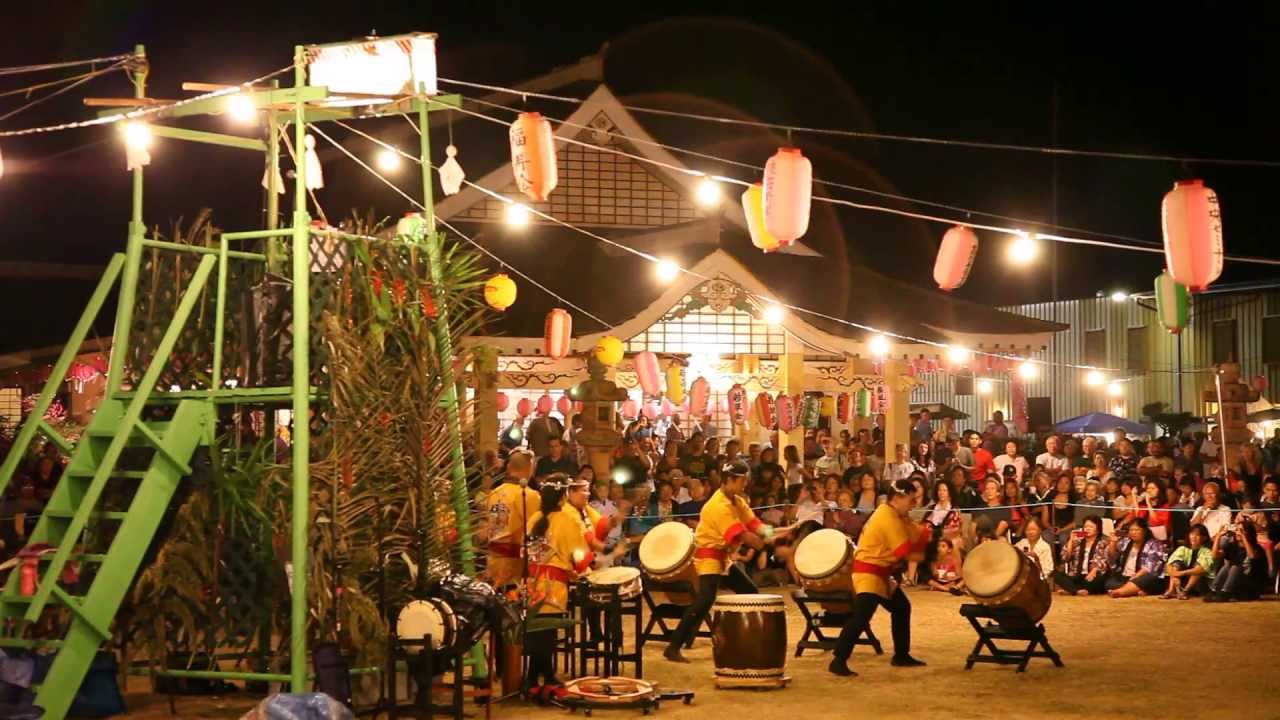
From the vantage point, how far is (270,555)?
1048 cm

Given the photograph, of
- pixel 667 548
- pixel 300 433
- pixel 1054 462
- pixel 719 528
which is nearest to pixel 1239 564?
pixel 1054 462

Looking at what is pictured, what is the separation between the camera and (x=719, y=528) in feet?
41.6

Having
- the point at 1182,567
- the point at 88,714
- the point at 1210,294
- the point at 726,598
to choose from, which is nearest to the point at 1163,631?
the point at 1182,567

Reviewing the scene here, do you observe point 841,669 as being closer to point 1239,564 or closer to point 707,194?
point 1239,564

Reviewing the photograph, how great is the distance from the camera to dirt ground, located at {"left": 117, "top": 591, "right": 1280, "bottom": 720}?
10391 millimetres

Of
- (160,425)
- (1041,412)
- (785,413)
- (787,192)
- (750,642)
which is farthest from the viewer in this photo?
(1041,412)

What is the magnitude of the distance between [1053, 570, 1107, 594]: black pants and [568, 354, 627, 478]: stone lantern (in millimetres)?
5962

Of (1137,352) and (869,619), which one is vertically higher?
(1137,352)

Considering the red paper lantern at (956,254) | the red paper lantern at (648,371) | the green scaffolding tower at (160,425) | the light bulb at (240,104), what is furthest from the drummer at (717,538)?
the red paper lantern at (648,371)

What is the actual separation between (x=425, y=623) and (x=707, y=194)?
1404 centimetres

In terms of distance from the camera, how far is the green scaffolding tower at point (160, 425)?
31.9 feet

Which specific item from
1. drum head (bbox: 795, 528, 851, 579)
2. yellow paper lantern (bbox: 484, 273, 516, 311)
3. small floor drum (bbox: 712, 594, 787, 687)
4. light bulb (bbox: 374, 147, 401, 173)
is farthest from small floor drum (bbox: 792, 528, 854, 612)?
light bulb (bbox: 374, 147, 401, 173)

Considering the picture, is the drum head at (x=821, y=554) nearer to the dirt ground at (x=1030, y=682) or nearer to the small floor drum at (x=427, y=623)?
the dirt ground at (x=1030, y=682)

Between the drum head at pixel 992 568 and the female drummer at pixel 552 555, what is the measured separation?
3.36 meters
